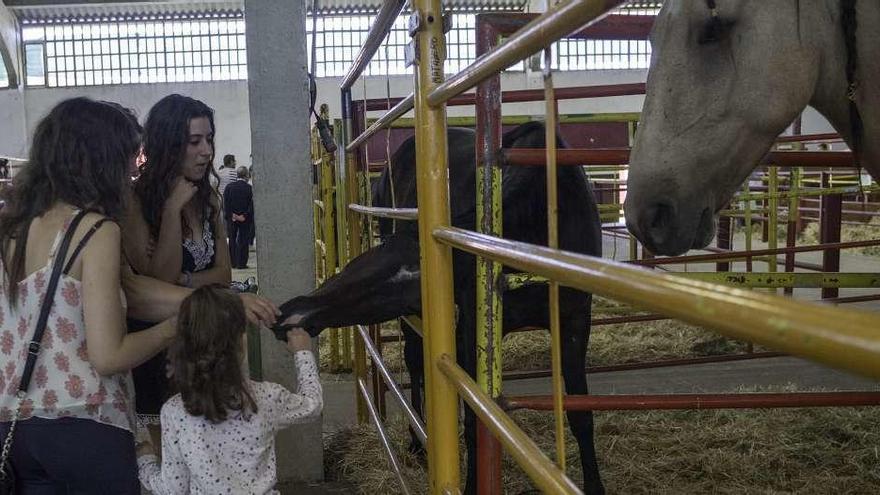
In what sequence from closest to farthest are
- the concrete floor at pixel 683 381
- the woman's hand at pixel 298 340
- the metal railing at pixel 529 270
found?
the metal railing at pixel 529 270 < the woman's hand at pixel 298 340 < the concrete floor at pixel 683 381

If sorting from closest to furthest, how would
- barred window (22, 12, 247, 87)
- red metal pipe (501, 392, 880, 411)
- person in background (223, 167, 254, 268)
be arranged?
red metal pipe (501, 392, 880, 411), person in background (223, 167, 254, 268), barred window (22, 12, 247, 87)

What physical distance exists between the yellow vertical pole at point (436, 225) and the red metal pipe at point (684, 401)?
15 centimetres

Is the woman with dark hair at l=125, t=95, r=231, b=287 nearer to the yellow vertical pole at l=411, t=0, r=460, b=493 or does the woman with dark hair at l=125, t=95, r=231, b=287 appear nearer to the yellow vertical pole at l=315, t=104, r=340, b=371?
the yellow vertical pole at l=411, t=0, r=460, b=493

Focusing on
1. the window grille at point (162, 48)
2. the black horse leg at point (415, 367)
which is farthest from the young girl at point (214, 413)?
the window grille at point (162, 48)

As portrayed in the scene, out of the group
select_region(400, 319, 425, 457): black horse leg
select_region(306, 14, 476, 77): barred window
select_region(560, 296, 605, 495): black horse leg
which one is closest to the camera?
select_region(560, 296, 605, 495): black horse leg

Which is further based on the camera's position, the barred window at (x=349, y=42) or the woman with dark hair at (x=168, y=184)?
the barred window at (x=349, y=42)

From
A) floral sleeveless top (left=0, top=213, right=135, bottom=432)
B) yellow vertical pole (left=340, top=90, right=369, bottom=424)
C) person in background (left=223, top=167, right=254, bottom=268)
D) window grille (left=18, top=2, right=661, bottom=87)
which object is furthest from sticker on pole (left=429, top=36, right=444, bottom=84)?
window grille (left=18, top=2, right=661, bottom=87)

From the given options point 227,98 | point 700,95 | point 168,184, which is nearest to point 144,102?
point 227,98

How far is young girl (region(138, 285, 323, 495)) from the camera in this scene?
1584 mm

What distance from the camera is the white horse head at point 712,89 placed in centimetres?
139

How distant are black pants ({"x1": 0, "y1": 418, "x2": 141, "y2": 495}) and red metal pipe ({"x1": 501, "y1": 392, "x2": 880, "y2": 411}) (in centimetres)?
A: 85

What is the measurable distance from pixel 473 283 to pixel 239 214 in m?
8.22

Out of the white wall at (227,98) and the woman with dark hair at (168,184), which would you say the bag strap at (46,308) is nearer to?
the woman with dark hair at (168,184)

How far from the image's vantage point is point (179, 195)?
212 cm
